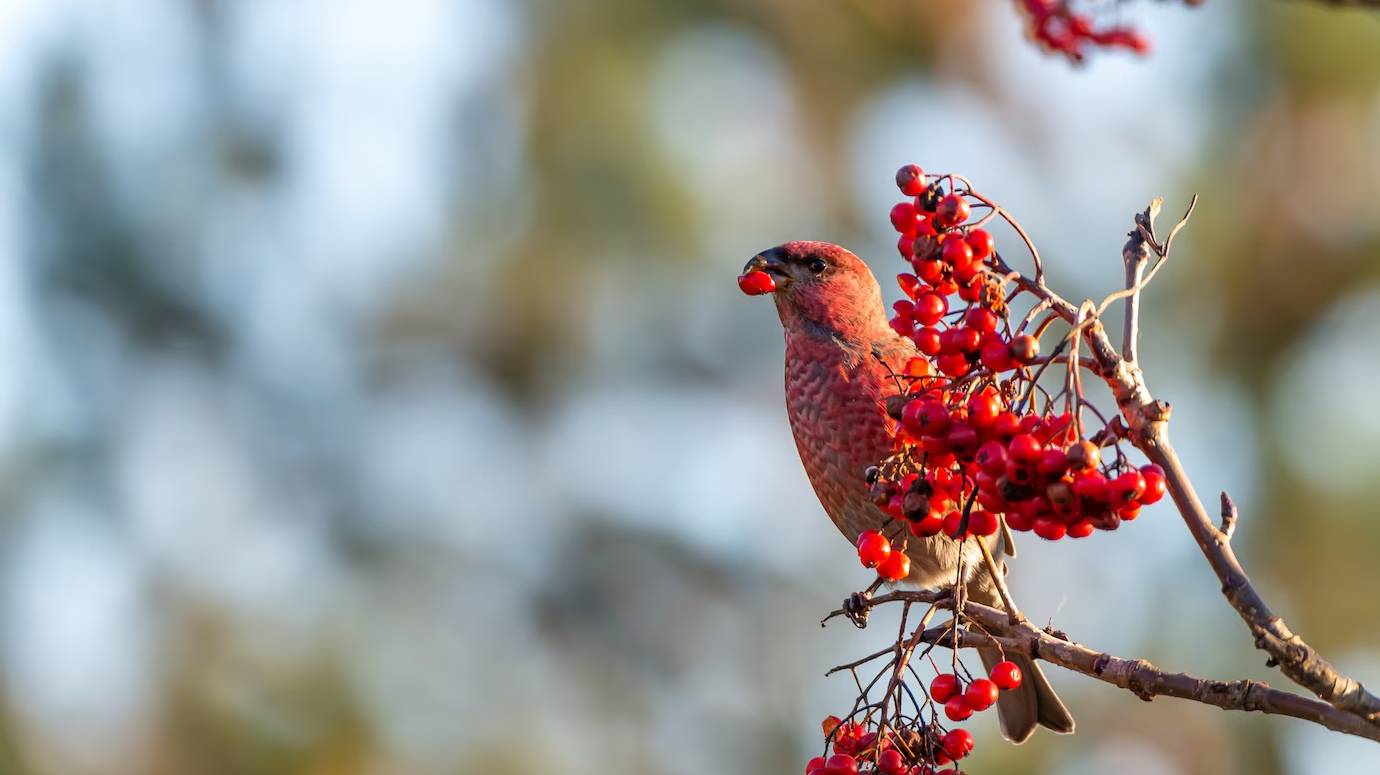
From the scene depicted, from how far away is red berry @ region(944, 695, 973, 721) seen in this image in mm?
1996

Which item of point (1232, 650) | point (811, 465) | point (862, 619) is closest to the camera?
point (862, 619)

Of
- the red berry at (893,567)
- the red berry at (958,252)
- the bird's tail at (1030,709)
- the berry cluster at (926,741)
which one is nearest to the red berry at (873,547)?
the red berry at (893,567)

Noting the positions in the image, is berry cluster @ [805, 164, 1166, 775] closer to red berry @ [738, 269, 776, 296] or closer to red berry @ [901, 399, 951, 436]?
red berry @ [901, 399, 951, 436]

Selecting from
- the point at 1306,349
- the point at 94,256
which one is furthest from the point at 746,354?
the point at 94,256

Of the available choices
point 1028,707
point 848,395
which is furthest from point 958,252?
point 1028,707

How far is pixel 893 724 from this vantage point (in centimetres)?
203

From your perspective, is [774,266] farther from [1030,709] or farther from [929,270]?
[929,270]

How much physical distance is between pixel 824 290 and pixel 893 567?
4.27 feet

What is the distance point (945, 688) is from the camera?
6.67 feet

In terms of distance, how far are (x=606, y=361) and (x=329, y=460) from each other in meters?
2.15

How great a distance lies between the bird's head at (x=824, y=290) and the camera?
11.2 ft

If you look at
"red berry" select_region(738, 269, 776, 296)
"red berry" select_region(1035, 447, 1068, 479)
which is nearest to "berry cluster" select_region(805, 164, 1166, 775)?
"red berry" select_region(1035, 447, 1068, 479)

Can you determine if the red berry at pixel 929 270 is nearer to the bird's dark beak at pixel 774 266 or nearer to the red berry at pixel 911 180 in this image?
the red berry at pixel 911 180

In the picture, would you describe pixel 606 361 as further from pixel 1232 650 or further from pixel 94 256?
pixel 1232 650
